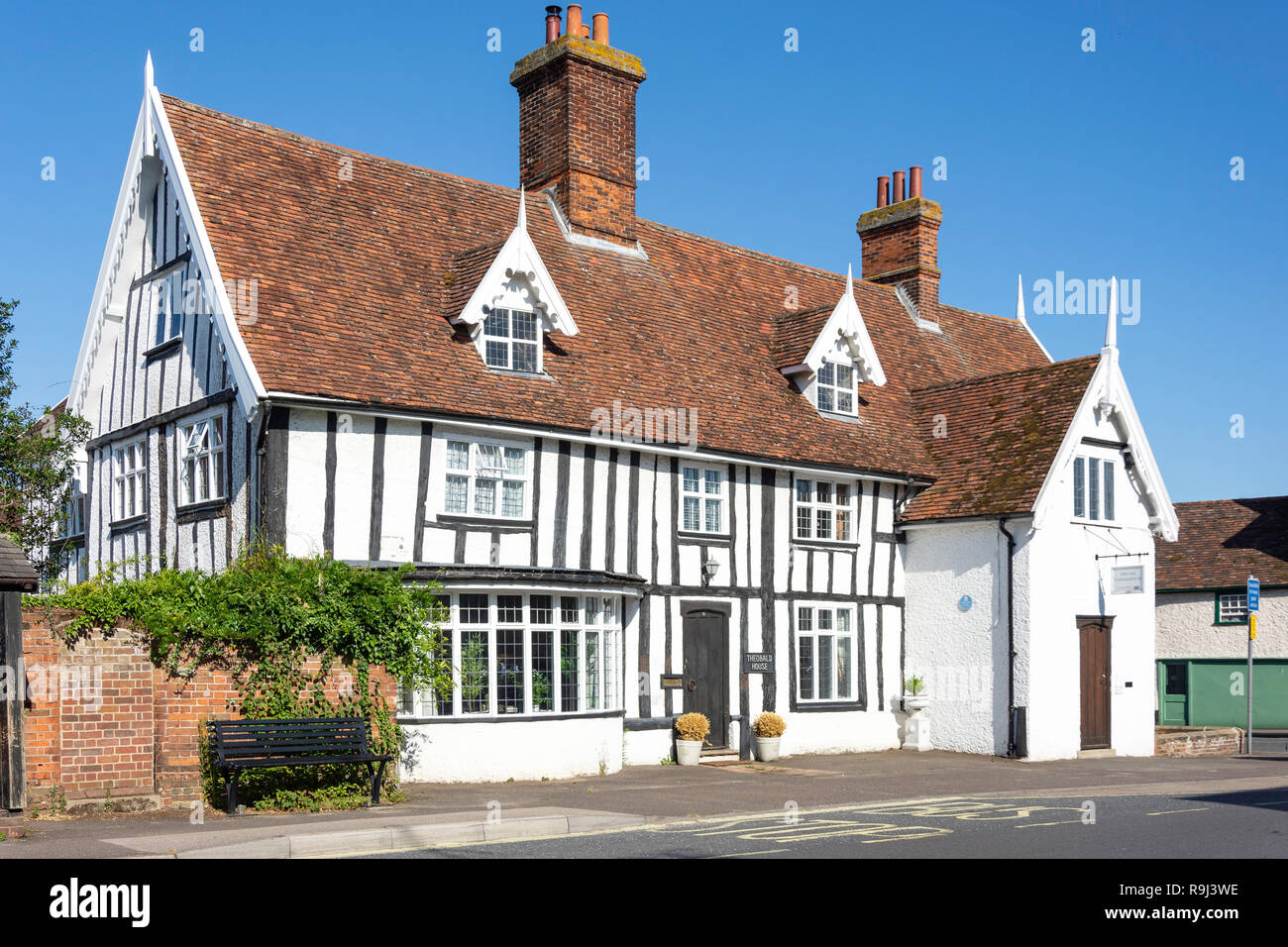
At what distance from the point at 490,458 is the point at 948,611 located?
32.0ft

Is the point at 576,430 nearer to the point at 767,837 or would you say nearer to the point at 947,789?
the point at 947,789

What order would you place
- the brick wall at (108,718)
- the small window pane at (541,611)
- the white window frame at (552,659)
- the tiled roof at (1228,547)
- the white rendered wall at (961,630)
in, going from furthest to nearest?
the tiled roof at (1228,547) < the white rendered wall at (961,630) < the small window pane at (541,611) < the white window frame at (552,659) < the brick wall at (108,718)

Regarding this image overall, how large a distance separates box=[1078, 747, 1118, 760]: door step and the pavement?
341 mm

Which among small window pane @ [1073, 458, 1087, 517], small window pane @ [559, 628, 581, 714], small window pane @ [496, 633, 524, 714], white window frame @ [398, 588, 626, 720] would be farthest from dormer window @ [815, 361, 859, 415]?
small window pane @ [496, 633, 524, 714]

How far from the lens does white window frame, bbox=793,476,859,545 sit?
2391cm

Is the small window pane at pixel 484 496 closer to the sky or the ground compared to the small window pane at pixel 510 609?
closer to the sky

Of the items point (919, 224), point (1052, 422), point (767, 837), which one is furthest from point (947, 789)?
point (919, 224)

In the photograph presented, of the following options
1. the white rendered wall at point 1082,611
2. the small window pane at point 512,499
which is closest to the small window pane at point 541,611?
the small window pane at point 512,499

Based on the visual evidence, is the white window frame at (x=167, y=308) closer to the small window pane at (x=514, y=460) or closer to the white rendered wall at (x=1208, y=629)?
the small window pane at (x=514, y=460)

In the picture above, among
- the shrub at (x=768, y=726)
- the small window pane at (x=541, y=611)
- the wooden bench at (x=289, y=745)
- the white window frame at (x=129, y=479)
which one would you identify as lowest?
the shrub at (x=768, y=726)

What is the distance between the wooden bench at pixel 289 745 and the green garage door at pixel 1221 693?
94.4 feet

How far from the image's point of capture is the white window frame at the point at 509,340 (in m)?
20.5

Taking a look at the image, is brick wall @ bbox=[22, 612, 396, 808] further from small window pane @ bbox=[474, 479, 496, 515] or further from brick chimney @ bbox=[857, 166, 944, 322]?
brick chimney @ bbox=[857, 166, 944, 322]

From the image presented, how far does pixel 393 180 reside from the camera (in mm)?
23141
